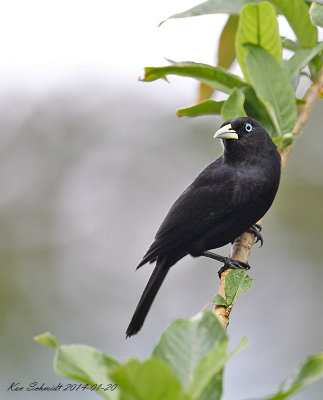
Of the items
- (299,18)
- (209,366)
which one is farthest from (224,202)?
(209,366)

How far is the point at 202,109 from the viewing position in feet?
9.72

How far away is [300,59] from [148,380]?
2.15 m

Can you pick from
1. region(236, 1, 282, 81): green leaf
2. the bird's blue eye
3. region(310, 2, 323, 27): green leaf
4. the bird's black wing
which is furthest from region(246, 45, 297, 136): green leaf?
the bird's black wing

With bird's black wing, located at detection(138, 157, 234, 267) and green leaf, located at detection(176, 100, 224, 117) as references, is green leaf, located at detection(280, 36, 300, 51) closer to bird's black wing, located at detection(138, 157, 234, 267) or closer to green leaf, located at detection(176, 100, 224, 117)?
green leaf, located at detection(176, 100, 224, 117)

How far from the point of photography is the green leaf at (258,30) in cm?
274

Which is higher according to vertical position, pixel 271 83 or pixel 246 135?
pixel 271 83

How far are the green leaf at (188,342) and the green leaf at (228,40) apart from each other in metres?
2.26

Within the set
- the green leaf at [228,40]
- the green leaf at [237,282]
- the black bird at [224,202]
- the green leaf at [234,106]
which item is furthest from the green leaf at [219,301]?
the green leaf at [228,40]

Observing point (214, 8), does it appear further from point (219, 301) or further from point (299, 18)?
point (219, 301)

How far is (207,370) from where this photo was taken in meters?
1.10

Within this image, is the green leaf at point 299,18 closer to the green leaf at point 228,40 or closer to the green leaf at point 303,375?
the green leaf at point 228,40

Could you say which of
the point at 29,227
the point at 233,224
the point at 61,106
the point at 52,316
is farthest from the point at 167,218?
the point at 61,106

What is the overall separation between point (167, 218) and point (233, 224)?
0.40m

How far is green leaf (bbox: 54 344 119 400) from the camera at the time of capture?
124cm
